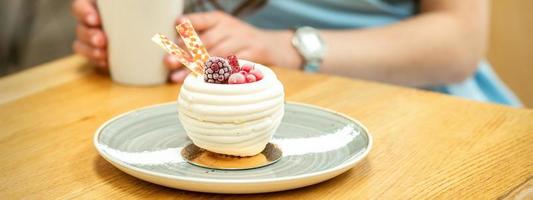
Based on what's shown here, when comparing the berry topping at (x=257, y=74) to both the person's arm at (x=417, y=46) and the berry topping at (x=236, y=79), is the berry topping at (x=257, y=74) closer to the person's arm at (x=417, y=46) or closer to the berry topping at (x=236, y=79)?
the berry topping at (x=236, y=79)

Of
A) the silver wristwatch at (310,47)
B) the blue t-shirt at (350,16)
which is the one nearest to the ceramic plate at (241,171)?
the silver wristwatch at (310,47)

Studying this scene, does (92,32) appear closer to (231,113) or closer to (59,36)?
(231,113)

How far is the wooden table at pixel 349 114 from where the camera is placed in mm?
752

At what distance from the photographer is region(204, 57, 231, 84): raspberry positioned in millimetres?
752

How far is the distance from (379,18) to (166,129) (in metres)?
0.77

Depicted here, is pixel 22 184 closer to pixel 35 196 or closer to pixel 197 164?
pixel 35 196

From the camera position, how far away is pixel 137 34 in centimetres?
113

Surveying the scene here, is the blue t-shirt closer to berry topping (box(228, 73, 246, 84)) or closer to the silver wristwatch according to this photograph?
the silver wristwatch

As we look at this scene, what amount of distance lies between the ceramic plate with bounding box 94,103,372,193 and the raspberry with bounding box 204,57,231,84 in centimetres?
8

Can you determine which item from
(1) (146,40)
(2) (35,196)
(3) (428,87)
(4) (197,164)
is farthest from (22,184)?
(3) (428,87)

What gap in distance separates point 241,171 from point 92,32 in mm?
505

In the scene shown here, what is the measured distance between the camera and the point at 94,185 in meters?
0.76

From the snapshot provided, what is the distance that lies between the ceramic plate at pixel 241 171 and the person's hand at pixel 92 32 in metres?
0.27

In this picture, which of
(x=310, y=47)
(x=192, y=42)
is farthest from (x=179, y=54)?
(x=310, y=47)
